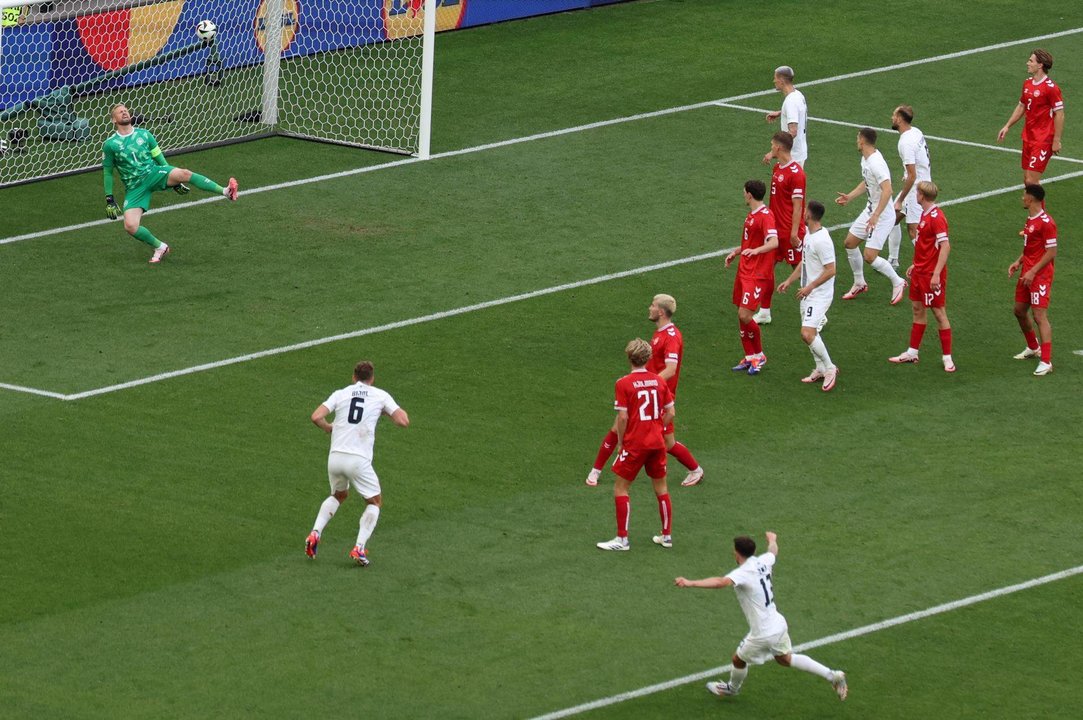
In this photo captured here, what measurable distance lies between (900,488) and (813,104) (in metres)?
13.5

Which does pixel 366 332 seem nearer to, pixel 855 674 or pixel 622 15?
pixel 855 674

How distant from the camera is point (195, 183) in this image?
23.9 m

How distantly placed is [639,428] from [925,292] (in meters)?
5.44

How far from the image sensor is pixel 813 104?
30.3 meters

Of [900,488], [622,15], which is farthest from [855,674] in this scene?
[622,15]

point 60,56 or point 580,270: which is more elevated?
point 60,56

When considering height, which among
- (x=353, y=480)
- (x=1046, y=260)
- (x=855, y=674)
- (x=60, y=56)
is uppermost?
(x=60, y=56)

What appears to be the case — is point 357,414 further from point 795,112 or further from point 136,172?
point 795,112

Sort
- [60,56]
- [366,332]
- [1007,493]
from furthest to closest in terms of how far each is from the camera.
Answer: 1. [60,56]
2. [366,332]
3. [1007,493]

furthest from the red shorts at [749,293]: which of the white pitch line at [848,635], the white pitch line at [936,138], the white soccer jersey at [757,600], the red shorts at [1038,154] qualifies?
the white pitch line at [936,138]

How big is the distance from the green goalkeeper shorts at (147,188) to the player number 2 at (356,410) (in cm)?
884

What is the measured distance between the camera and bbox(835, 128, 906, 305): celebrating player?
72.4ft

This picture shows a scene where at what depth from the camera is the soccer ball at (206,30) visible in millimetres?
29469

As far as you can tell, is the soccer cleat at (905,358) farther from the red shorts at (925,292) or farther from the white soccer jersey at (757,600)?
the white soccer jersey at (757,600)
